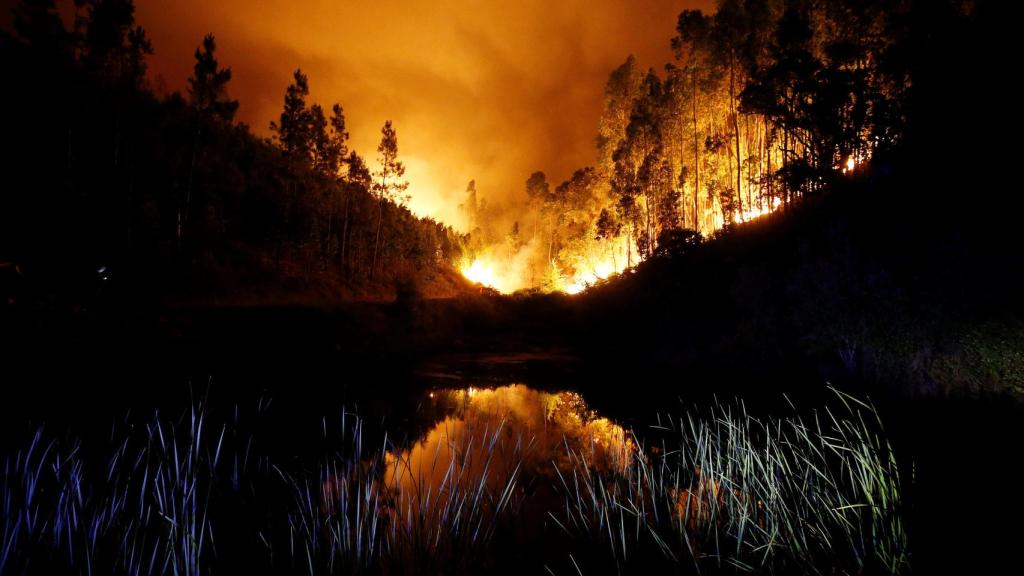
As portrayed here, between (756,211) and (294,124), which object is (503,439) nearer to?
(756,211)

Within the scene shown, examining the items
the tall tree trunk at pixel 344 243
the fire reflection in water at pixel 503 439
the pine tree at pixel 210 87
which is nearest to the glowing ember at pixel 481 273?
the tall tree trunk at pixel 344 243

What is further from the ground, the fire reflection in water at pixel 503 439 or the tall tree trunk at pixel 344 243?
the tall tree trunk at pixel 344 243

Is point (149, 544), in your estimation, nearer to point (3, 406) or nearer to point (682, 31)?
point (3, 406)

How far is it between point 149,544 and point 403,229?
5189 cm

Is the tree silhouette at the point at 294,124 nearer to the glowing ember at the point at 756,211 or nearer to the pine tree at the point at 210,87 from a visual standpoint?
the pine tree at the point at 210,87

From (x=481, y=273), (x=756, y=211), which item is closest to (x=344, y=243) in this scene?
(x=756, y=211)

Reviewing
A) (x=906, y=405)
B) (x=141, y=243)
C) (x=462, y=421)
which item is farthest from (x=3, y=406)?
(x=141, y=243)

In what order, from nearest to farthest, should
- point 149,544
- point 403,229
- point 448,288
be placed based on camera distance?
1. point 149,544
2. point 403,229
3. point 448,288

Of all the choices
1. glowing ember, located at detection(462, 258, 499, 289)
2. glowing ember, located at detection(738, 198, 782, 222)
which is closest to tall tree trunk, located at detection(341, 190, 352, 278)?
glowing ember, located at detection(462, 258, 499, 289)

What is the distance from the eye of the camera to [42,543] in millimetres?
3209

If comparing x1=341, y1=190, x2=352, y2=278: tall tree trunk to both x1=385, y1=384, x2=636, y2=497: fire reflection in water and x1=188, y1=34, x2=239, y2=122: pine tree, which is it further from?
x1=385, y1=384, x2=636, y2=497: fire reflection in water

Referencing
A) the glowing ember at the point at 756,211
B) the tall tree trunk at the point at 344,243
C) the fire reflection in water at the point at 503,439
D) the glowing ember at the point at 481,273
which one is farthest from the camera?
the glowing ember at the point at 481,273

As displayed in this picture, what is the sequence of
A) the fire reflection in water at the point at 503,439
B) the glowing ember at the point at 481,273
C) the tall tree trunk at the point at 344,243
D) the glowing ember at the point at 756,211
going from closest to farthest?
the fire reflection in water at the point at 503,439, the glowing ember at the point at 756,211, the tall tree trunk at the point at 344,243, the glowing ember at the point at 481,273

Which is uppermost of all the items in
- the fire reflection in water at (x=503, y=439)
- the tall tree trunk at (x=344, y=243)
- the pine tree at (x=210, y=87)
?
the pine tree at (x=210, y=87)
